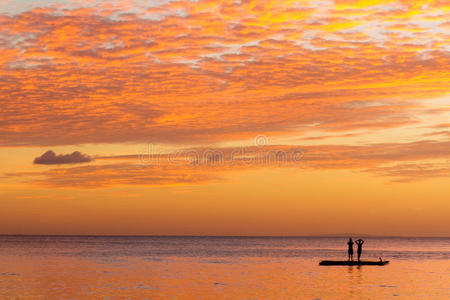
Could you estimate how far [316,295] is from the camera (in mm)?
45406

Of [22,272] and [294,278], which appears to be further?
[22,272]

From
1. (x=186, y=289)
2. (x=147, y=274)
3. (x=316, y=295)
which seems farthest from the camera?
(x=147, y=274)

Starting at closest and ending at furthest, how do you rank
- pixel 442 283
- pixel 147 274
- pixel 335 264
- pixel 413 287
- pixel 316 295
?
pixel 316 295
pixel 413 287
pixel 442 283
pixel 147 274
pixel 335 264

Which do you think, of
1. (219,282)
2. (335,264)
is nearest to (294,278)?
(219,282)

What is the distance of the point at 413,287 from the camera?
52188 mm

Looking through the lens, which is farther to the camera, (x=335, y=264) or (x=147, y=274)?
(x=335, y=264)

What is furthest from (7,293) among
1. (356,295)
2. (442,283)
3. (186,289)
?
(442,283)

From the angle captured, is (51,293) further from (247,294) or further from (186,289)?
(247,294)

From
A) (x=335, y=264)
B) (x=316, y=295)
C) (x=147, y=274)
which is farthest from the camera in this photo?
(x=335, y=264)

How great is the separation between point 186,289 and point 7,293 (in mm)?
12591

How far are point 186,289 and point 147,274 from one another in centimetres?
1582

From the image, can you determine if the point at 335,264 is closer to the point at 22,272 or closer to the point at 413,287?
the point at 413,287

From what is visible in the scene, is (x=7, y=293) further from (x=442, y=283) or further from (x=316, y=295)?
(x=442, y=283)

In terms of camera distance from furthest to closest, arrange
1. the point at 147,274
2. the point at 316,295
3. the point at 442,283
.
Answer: the point at 147,274, the point at 442,283, the point at 316,295
